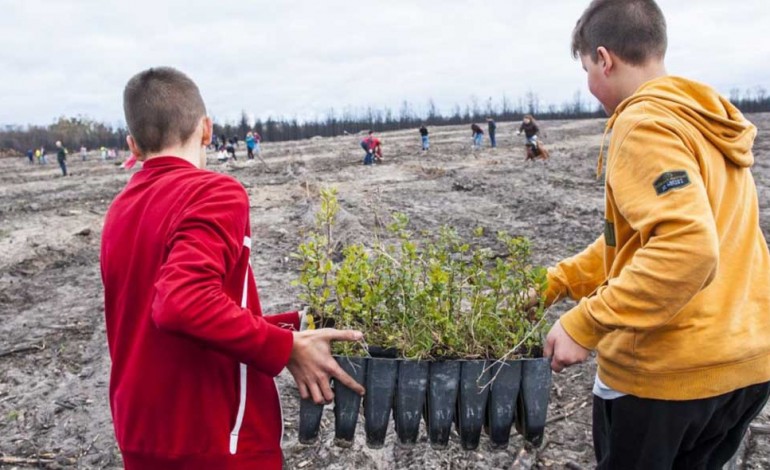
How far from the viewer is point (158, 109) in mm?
1790

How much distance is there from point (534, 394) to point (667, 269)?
2.32 ft

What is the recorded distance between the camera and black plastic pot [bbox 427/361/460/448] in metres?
2.00

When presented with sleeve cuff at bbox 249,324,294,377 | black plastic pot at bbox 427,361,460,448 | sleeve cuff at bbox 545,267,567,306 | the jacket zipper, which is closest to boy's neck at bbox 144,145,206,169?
the jacket zipper

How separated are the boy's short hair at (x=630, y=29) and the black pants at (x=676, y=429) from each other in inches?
43.8

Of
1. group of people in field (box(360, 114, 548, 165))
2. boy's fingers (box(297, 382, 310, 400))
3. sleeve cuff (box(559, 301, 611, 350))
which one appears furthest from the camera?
group of people in field (box(360, 114, 548, 165))

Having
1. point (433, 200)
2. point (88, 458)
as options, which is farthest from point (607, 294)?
point (433, 200)

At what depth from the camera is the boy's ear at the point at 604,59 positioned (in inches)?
72.4

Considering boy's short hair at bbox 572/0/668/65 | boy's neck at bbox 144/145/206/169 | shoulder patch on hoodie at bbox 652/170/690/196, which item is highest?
boy's short hair at bbox 572/0/668/65

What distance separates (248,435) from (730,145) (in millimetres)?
1718

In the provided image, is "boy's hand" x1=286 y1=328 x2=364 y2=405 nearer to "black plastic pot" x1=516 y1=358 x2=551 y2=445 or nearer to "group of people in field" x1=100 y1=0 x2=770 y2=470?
"group of people in field" x1=100 y1=0 x2=770 y2=470

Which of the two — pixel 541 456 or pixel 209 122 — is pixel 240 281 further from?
pixel 541 456

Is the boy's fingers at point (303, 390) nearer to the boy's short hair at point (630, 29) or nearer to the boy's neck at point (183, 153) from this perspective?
the boy's neck at point (183, 153)

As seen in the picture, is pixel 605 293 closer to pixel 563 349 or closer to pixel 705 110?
pixel 563 349

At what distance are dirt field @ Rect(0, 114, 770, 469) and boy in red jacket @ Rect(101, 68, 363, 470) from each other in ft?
5.19
